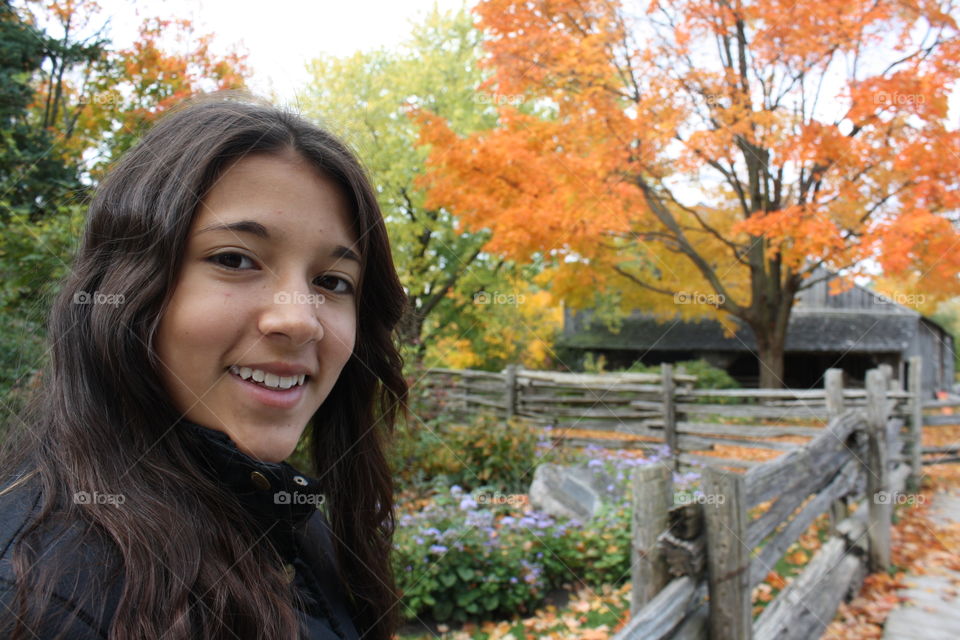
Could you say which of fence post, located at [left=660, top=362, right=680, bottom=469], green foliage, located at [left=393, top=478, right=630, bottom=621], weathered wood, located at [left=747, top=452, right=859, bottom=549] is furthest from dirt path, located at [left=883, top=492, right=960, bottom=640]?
fence post, located at [left=660, top=362, right=680, bottom=469]

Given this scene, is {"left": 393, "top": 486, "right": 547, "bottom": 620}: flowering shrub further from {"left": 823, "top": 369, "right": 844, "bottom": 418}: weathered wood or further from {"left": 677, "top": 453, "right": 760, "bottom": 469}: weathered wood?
{"left": 677, "top": 453, "right": 760, "bottom": 469}: weathered wood

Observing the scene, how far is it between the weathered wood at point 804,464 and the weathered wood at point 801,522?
0.58 ft

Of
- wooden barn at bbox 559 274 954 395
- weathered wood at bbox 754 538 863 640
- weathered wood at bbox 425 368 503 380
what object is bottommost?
weathered wood at bbox 754 538 863 640

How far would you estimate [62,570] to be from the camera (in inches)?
29.3

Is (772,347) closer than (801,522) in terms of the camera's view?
No

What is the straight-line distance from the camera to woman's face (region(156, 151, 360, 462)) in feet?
3.11

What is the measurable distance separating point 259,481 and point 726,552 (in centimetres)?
250

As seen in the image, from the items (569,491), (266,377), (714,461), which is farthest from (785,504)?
(714,461)

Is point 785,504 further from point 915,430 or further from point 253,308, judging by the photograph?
point 915,430

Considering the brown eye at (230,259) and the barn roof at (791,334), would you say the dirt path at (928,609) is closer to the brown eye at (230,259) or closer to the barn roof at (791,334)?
the brown eye at (230,259)

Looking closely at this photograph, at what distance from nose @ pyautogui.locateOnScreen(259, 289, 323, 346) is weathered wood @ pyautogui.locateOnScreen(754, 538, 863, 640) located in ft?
11.7

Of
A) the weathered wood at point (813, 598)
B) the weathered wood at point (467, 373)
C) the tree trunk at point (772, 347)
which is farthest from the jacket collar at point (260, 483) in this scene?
the tree trunk at point (772, 347)

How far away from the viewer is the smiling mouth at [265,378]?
0.98 m

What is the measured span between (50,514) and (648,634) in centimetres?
218
